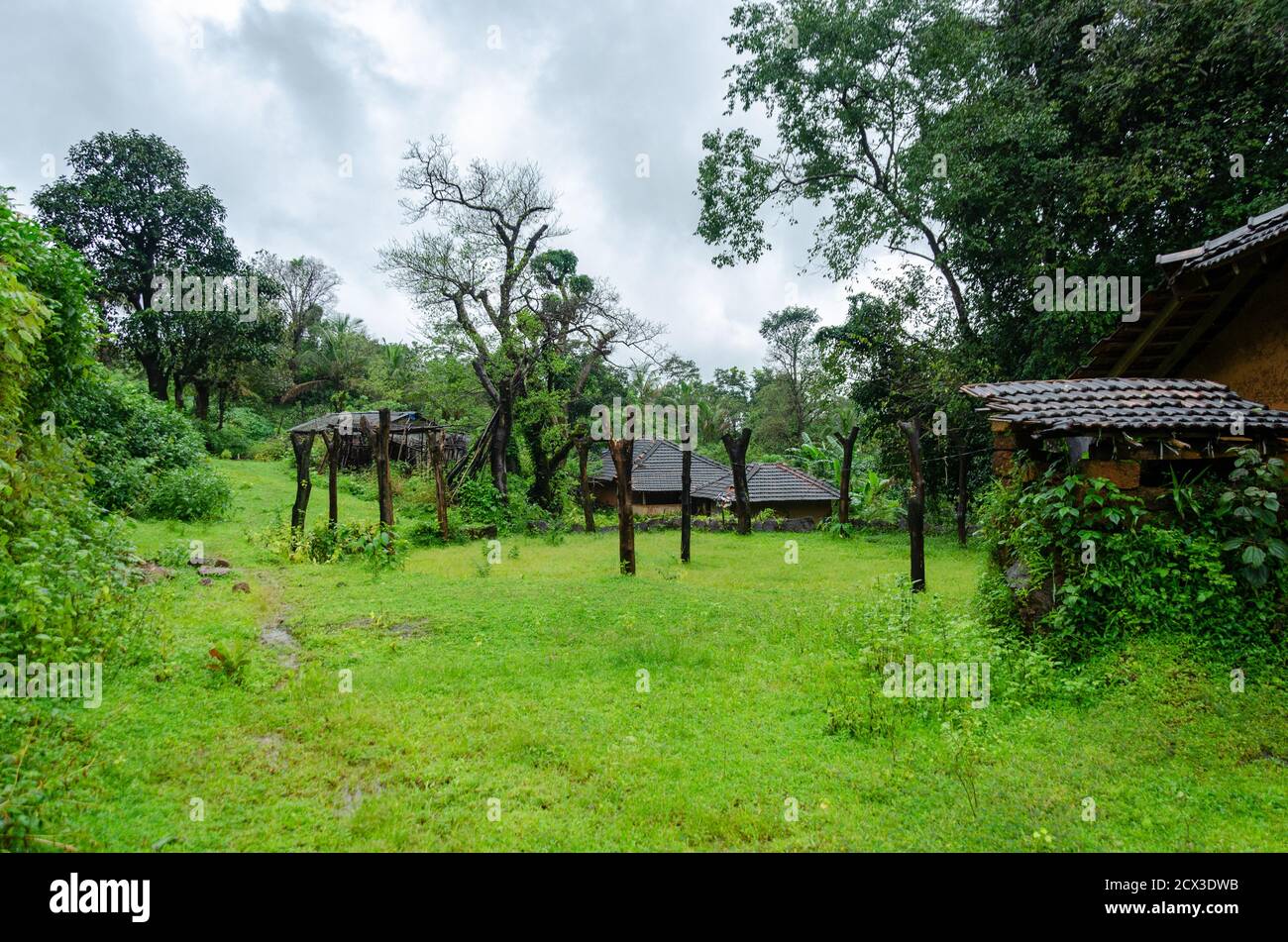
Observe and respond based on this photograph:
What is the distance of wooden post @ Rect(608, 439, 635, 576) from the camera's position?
12969mm

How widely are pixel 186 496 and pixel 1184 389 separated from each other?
64.0 ft

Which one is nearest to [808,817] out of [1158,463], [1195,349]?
[1158,463]

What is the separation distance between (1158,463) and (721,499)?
17.7 metres

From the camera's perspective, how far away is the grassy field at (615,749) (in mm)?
4098

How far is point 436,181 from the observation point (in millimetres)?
23312

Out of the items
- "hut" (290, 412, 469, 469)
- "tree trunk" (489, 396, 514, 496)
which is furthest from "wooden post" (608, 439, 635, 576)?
"hut" (290, 412, 469, 469)

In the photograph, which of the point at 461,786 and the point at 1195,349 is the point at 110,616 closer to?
the point at 461,786

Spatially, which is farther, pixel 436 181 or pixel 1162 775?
pixel 436 181
